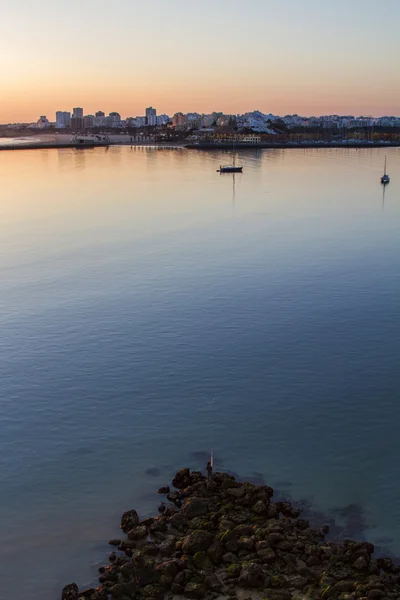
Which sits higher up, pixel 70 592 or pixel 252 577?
pixel 252 577

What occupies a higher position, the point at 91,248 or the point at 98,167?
the point at 98,167

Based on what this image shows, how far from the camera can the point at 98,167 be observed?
76688mm

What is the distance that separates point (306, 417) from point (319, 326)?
5450 millimetres

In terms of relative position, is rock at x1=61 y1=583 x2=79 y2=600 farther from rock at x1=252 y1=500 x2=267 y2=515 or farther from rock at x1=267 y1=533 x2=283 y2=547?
rock at x1=252 y1=500 x2=267 y2=515

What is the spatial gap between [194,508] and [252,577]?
1.63 m

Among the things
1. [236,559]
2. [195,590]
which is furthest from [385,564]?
[195,590]

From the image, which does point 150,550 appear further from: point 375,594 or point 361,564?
point 375,594

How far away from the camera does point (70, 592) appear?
27.2ft

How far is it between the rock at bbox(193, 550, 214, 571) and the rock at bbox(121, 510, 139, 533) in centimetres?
124

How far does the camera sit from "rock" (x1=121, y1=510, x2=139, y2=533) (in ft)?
31.5

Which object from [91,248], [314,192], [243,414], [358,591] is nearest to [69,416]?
[243,414]

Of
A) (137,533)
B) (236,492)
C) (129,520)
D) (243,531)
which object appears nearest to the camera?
(243,531)

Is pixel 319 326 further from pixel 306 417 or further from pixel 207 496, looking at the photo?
pixel 207 496

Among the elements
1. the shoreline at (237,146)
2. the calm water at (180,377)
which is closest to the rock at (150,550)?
the calm water at (180,377)
